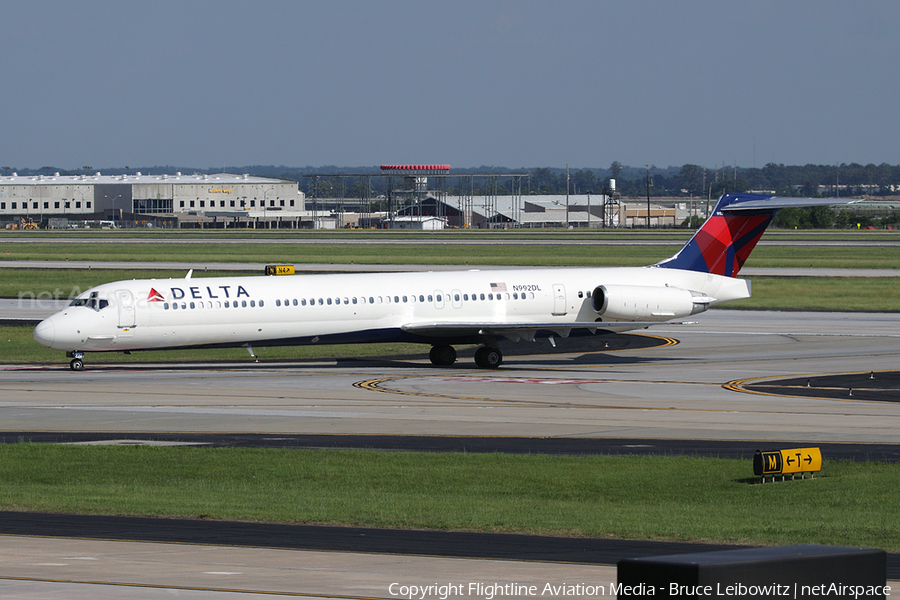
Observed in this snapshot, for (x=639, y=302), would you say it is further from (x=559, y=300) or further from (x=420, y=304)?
(x=420, y=304)

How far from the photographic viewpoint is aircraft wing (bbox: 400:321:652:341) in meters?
43.1

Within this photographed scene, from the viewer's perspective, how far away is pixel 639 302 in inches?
1766

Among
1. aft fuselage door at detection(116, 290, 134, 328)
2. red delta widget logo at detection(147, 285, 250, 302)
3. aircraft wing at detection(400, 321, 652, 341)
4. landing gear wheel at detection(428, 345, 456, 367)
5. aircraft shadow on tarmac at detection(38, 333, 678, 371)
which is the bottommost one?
aircraft shadow on tarmac at detection(38, 333, 678, 371)

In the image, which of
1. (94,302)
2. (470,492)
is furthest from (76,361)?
(470,492)

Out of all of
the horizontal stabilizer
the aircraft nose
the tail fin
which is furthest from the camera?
the tail fin

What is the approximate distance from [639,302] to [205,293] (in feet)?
54.1

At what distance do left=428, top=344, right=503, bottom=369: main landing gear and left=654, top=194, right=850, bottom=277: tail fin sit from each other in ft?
29.1

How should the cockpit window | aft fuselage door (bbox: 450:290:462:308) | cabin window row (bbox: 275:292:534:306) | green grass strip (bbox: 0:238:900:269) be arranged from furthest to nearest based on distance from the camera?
green grass strip (bbox: 0:238:900:269)
aft fuselage door (bbox: 450:290:462:308)
cabin window row (bbox: 275:292:534:306)
the cockpit window

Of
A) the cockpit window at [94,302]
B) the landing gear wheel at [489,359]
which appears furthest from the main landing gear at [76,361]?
the landing gear wheel at [489,359]

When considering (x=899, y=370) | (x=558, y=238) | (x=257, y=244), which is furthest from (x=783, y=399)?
(x=558, y=238)

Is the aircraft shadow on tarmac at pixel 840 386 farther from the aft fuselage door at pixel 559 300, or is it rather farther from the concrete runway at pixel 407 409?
the aft fuselage door at pixel 559 300

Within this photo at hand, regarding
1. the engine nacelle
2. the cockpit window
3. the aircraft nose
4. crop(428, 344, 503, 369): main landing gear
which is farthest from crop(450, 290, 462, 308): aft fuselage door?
the aircraft nose

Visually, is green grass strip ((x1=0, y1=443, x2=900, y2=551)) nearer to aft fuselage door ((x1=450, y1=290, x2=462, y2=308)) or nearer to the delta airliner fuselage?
the delta airliner fuselage

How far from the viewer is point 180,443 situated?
2708cm
